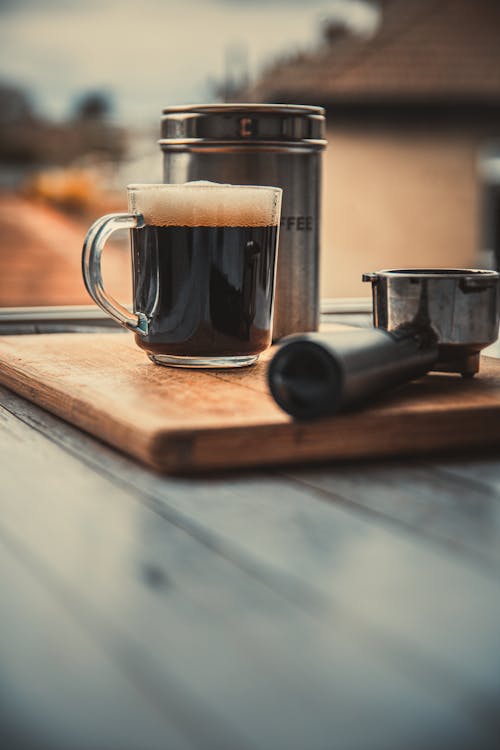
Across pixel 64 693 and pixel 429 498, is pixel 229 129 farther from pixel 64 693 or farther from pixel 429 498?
pixel 64 693

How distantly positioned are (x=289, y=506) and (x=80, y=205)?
331 cm

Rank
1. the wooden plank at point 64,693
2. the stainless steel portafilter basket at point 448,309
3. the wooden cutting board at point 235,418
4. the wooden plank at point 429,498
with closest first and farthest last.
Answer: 1. the wooden plank at point 64,693
2. the wooden plank at point 429,498
3. the wooden cutting board at point 235,418
4. the stainless steel portafilter basket at point 448,309

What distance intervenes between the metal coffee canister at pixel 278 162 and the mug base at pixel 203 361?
192mm


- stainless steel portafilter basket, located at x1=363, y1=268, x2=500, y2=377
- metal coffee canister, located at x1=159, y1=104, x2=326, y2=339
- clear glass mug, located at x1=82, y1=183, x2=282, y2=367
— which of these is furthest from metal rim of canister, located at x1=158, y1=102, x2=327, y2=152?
stainless steel portafilter basket, located at x1=363, y1=268, x2=500, y2=377

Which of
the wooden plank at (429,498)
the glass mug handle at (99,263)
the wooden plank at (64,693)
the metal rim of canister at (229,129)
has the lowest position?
the wooden plank at (429,498)

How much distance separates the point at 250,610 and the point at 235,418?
26cm

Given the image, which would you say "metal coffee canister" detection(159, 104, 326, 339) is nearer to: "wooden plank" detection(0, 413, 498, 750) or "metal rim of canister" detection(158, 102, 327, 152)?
"metal rim of canister" detection(158, 102, 327, 152)

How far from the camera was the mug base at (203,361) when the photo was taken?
90 centimetres

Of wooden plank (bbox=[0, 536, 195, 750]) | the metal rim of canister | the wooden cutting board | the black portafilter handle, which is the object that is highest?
the metal rim of canister

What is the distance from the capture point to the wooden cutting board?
2.09 feet

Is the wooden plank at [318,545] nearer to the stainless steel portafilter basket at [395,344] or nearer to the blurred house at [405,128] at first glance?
the stainless steel portafilter basket at [395,344]

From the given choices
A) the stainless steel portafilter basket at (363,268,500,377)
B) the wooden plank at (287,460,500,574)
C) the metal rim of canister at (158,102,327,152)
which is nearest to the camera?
the wooden plank at (287,460,500,574)

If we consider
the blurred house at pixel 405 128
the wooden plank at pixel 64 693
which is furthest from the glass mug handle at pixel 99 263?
the blurred house at pixel 405 128

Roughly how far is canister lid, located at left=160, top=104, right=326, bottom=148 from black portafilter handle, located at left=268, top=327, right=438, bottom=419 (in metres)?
0.40
